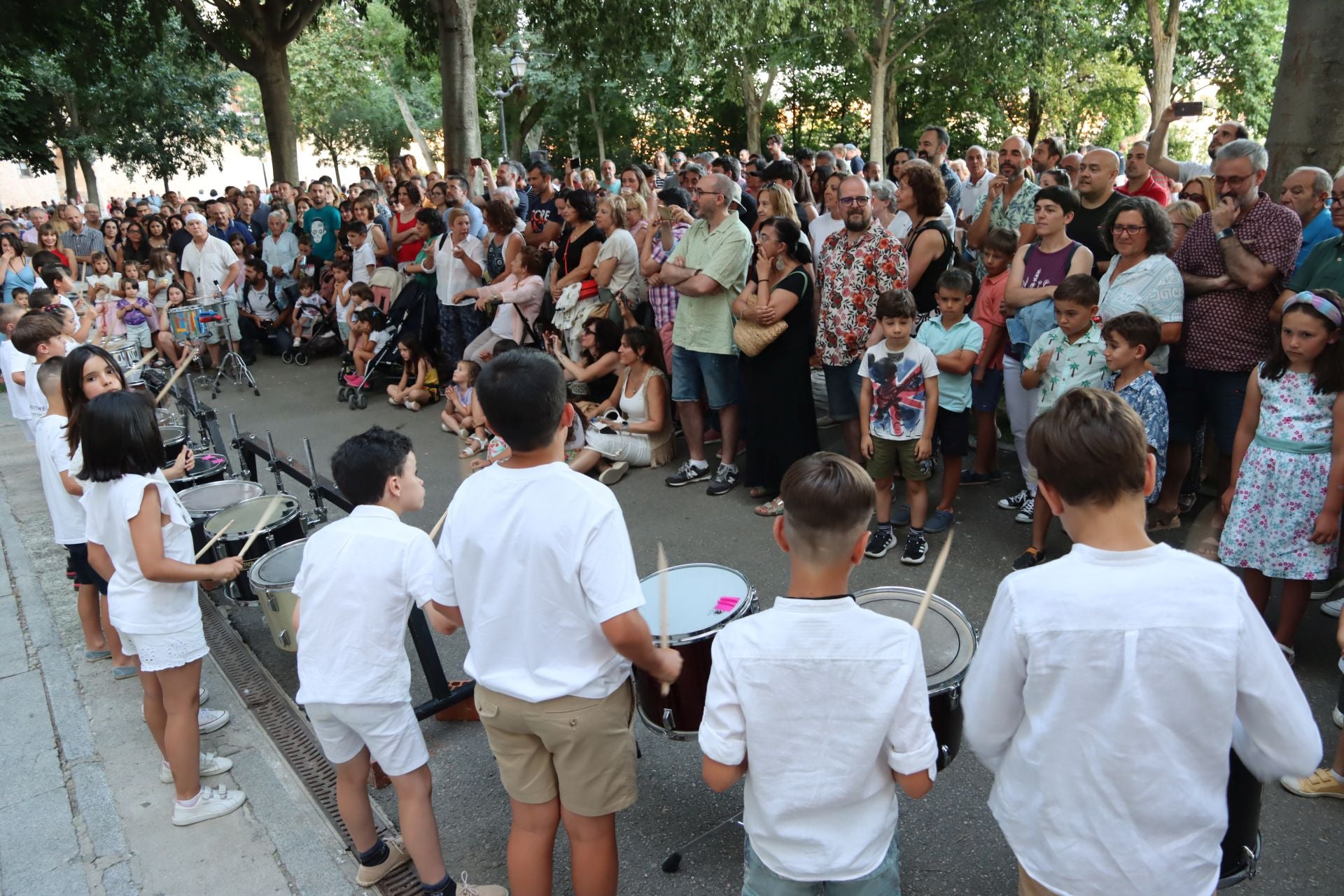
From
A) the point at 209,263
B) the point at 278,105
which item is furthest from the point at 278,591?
the point at 278,105

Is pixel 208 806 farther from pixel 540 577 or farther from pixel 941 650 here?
pixel 941 650

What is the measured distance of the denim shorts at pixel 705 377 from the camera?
18.9ft

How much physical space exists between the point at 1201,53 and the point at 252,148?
36.9 meters

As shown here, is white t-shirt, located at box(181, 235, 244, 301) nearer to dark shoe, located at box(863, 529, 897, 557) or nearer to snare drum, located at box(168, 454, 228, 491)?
snare drum, located at box(168, 454, 228, 491)

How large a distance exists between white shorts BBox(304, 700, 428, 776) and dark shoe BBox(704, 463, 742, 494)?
3364mm

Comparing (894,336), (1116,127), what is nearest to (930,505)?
(894,336)

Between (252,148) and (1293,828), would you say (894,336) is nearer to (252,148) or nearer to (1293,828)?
(1293,828)

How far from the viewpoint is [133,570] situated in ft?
9.75

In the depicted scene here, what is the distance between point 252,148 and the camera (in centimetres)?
3875

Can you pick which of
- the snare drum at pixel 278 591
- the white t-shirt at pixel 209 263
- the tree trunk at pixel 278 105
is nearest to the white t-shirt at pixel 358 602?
the snare drum at pixel 278 591

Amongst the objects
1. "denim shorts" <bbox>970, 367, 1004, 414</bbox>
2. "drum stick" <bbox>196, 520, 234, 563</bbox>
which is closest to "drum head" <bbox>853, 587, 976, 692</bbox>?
"drum stick" <bbox>196, 520, 234, 563</bbox>

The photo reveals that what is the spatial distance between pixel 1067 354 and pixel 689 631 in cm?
272

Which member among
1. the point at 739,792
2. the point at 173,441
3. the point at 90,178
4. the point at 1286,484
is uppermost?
the point at 90,178

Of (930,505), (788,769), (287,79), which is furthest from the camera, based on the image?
(287,79)
